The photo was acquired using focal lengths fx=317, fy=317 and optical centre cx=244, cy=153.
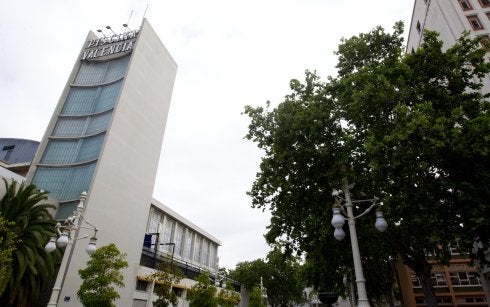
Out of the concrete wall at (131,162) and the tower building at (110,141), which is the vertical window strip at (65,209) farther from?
the concrete wall at (131,162)

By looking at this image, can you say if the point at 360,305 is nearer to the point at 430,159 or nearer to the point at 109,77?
the point at 430,159

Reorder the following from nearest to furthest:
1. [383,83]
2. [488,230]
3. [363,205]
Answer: [488,230], [383,83], [363,205]

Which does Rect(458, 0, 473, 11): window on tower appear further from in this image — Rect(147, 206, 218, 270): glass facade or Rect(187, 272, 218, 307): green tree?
Rect(147, 206, 218, 270): glass facade

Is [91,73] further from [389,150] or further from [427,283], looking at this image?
[427,283]

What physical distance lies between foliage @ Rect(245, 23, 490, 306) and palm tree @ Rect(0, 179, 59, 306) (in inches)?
544

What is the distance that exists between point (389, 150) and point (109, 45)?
35019mm

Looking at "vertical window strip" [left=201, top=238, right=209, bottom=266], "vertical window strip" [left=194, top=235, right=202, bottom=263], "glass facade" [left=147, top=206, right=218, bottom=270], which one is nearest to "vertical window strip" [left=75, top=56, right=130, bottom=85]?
"glass facade" [left=147, top=206, right=218, bottom=270]

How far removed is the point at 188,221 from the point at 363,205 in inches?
1289

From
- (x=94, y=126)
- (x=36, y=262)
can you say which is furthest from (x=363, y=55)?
(x=94, y=126)

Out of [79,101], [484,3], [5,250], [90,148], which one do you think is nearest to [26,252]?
[5,250]

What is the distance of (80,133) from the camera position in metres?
32.0

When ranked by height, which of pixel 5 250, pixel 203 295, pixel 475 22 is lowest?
pixel 203 295

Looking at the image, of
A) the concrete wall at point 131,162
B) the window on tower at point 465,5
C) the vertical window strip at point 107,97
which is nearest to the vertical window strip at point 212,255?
the concrete wall at point 131,162

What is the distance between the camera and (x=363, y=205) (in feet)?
54.7
